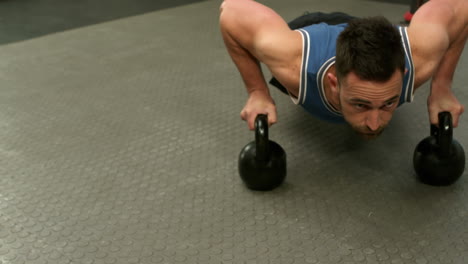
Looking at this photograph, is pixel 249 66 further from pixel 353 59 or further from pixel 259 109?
pixel 353 59

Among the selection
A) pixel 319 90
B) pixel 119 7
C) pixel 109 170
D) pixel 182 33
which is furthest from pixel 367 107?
pixel 119 7

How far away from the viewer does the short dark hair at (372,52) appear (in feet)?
2.59

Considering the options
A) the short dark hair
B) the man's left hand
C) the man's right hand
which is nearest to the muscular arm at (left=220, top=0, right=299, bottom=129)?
the man's right hand

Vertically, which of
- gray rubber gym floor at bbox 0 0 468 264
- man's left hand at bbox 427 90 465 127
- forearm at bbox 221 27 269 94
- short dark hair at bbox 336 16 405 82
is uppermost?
short dark hair at bbox 336 16 405 82

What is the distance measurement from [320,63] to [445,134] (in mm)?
266

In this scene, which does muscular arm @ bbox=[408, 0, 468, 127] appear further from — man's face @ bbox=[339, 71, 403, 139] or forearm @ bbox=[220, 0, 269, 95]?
forearm @ bbox=[220, 0, 269, 95]

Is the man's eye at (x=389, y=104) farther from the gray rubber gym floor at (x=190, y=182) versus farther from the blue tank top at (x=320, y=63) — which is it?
the gray rubber gym floor at (x=190, y=182)

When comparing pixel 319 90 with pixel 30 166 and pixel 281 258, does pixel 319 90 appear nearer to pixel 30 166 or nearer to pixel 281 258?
pixel 281 258

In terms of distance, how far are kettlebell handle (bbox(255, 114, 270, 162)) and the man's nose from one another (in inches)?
→ 7.5

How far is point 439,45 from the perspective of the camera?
0.92 m

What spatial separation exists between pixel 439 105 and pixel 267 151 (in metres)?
0.36

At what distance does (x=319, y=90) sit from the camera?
3.10ft

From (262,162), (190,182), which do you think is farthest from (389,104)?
(190,182)

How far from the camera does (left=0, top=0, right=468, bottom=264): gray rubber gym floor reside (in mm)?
839
